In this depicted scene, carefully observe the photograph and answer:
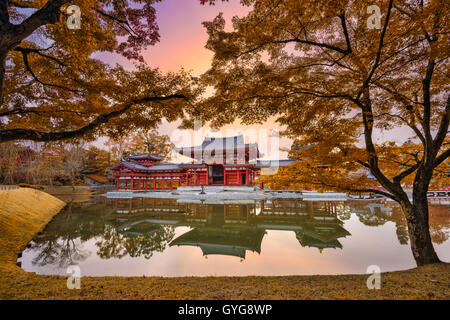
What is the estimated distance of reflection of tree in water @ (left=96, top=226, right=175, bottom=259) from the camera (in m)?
5.41

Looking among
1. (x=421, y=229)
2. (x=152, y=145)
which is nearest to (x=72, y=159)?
(x=152, y=145)

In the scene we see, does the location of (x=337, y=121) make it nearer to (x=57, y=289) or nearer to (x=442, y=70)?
(x=442, y=70)

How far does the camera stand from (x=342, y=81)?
3223mm

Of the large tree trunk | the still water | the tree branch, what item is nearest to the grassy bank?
the large tree trunk

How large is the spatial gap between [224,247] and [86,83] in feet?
19.4

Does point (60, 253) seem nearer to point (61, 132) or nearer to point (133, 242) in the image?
point (133, 242)

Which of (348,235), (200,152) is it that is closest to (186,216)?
(348,235)

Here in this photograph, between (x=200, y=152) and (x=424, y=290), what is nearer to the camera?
(x=424, y=290)

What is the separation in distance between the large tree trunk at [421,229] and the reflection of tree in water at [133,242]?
6.35 metres

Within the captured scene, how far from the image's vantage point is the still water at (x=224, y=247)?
4.50m

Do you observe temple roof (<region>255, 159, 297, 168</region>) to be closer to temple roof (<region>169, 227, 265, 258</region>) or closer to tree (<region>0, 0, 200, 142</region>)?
temple roof (<region>169, 227, 265, 258</region>)

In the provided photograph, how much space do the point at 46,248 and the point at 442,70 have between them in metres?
10.8

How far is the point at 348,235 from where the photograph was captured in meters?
7.13
